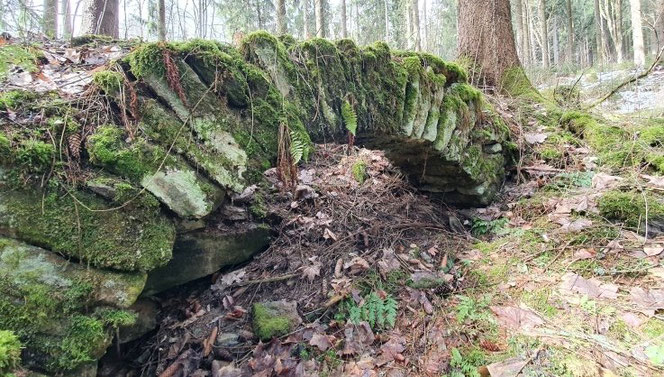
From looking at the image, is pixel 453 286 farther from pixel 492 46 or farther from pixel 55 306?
pixel 492 46

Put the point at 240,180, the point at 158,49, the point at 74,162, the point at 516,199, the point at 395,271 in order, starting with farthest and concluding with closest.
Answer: the point at 516,199
the point at 395,271
the point at 240,180
the point at 158,49
the point at 74,162

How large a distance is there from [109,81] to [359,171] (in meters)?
3.41

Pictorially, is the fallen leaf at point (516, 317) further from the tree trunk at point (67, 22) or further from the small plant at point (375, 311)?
the tree trunk at point (67, 22)

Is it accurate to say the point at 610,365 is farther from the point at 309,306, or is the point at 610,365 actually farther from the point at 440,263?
the point at 309,306

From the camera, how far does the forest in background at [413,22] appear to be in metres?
7.05

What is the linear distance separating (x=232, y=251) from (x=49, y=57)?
209cm

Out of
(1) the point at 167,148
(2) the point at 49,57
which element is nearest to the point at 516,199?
(1) the point at 167,148

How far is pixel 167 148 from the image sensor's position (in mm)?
2201

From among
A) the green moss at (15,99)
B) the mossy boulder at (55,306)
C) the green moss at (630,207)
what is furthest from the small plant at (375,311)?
the green moss at (15,99)

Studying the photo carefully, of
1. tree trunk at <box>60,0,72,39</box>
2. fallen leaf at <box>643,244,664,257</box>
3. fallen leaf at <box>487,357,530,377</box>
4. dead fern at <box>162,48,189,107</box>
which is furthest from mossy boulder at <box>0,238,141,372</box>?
fallen leaf at <box>643,244,664,257</box>

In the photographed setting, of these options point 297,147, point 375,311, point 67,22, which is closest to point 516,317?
point 375,311

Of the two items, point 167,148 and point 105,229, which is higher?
point 167,148

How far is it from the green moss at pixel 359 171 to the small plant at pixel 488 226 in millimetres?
1530

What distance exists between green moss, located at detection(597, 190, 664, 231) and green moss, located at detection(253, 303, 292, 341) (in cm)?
327
